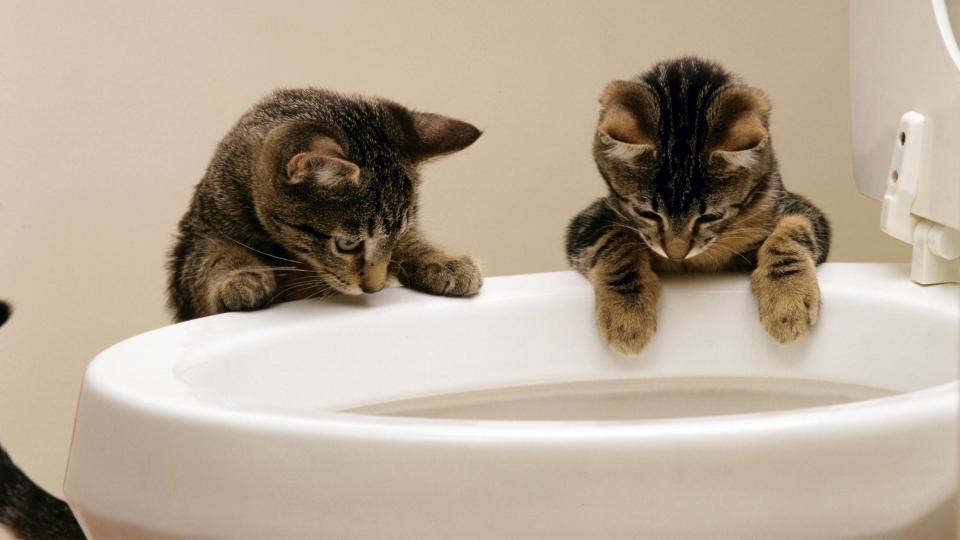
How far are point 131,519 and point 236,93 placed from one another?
45.8 inches

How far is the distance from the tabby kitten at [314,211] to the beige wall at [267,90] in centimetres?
37

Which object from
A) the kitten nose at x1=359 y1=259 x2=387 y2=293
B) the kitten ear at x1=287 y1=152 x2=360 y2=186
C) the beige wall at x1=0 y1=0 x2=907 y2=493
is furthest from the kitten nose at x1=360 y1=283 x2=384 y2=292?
the beige wall at x1=0 y1=0 x2=907 y2=493

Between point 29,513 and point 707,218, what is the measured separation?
790mm

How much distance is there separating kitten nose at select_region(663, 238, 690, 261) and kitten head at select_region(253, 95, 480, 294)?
27 cm

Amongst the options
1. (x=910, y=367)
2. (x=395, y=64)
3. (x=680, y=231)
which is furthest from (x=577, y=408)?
(x=395, y=64)

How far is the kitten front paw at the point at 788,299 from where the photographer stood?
104cm

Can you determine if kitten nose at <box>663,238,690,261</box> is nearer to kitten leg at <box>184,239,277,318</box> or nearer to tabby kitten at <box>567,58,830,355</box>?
tabby kitten at <box>567,58,830,355</box>

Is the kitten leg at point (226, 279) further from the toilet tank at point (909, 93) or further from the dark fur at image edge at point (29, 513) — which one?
the toilet tank at point (909, 93)

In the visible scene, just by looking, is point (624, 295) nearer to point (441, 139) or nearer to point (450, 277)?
point (450, 277)

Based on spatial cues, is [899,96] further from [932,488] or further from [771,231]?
[932,488]

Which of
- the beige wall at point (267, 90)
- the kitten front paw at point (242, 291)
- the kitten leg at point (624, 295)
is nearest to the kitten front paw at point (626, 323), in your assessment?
the kitten leg at point (624, 295)

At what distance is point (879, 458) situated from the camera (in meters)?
0.59

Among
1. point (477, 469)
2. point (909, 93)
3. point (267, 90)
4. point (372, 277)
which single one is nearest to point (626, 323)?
point (372, 277)

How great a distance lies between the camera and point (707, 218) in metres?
1.12
